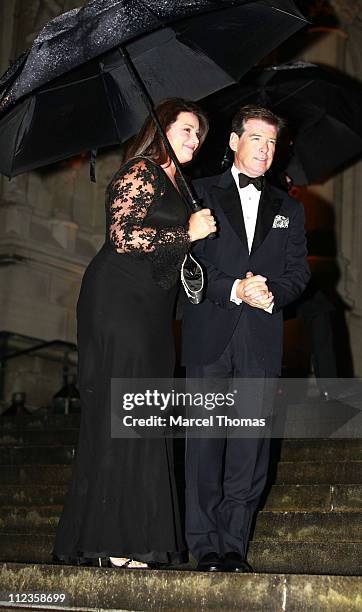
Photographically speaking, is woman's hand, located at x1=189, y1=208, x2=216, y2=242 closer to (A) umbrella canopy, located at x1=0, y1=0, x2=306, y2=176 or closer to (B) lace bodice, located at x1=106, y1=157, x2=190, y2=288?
(B) lace bodice, located at x1=106, y1=157, x2=190, y2=288

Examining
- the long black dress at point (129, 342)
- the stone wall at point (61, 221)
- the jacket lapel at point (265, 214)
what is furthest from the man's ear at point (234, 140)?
the stone wall at point (61, 221)

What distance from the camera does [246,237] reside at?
5223 mm

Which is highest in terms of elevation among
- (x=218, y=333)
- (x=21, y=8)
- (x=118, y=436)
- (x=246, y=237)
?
(x=21, y=8)

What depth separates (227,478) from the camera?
501 cm

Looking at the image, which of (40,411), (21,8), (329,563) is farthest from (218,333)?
(21,8)

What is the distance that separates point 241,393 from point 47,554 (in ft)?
6.37

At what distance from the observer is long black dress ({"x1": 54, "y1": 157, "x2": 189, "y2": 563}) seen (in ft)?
15.4

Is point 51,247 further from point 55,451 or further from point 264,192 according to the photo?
point 264,192

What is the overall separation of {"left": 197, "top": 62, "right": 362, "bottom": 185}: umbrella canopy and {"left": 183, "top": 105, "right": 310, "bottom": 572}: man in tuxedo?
380cm

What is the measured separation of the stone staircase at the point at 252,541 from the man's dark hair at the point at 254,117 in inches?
82.1

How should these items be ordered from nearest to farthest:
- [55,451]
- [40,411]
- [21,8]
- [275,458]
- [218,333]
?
1. [218,333]
2. [275,458]
3. [55,451]
4. [40,411]
5. [21,8]

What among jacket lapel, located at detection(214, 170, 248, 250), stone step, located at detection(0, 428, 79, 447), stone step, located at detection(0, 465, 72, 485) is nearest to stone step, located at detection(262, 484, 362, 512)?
stone step, located at detection(0, 465, 72, 485)

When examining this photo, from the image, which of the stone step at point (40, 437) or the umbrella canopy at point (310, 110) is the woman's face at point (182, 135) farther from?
the stone step at point (40, 437)

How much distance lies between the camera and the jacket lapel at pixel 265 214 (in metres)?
5.22
